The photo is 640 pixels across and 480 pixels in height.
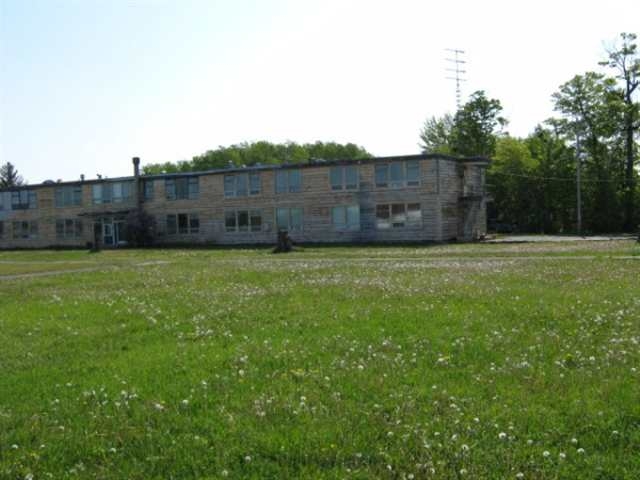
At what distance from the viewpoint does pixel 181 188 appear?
202 ft

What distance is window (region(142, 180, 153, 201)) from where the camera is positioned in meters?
63.7

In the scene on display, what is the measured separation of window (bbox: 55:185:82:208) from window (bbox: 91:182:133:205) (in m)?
1.93

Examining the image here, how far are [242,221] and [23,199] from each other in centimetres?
2760

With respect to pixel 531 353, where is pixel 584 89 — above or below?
above

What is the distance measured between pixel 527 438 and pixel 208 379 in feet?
11.9

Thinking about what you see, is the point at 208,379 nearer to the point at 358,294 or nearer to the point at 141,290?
the point at 358,294

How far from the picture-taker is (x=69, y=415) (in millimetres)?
6832

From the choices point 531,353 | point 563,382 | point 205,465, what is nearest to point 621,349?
point 531,353

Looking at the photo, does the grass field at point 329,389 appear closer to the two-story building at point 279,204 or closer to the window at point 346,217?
the two-story building at point 279,204

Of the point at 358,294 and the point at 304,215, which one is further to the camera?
the point at 304,215

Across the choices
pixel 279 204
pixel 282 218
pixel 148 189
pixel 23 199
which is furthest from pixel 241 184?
pixel 23 199

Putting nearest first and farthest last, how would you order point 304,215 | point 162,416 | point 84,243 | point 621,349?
point 162,416 < point 621,349 < point 304,215 < point 84,243

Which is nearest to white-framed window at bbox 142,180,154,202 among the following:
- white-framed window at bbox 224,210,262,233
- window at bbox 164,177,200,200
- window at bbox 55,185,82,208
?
window at bbox 164,177,200,200

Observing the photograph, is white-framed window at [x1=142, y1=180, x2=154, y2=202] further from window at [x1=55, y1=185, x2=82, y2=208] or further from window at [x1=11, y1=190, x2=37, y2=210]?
window at [x1=11, y1=190, x2=37, y2=210]
